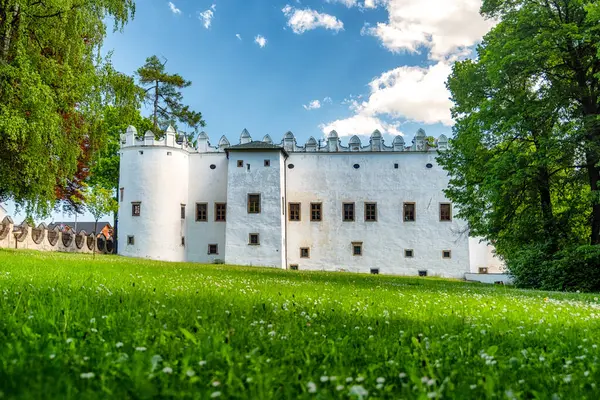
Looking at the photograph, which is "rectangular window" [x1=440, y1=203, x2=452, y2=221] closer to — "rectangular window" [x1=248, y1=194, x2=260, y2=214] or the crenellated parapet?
the crenellated parapet

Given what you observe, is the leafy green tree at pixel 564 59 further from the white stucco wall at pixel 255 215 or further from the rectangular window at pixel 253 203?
the rectangular window at pixel 253 203

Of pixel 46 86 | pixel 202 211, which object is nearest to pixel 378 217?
pixel 202 211

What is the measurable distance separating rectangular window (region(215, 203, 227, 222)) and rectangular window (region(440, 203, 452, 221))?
18.1 metres

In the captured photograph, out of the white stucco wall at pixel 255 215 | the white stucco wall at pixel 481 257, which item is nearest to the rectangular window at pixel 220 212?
the white stucco wall at pixel 255 215

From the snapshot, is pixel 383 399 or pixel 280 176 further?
pixel 280 176

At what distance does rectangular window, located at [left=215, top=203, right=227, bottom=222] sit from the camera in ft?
120

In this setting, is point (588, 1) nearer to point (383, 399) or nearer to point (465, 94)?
point (465, 94)

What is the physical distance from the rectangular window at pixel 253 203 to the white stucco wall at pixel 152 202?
19.6 ft

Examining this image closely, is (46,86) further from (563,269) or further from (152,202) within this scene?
(563,269)

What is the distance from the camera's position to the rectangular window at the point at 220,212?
1443 inches

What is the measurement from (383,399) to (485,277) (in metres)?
33.3

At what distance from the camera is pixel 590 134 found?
1869 centimetres

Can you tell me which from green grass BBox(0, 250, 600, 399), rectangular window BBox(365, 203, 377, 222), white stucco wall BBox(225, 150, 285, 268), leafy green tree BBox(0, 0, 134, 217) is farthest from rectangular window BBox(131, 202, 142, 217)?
green grass BBox(0, 250, 600, 399)

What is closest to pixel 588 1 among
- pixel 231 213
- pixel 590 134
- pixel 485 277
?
pixel 590 134
